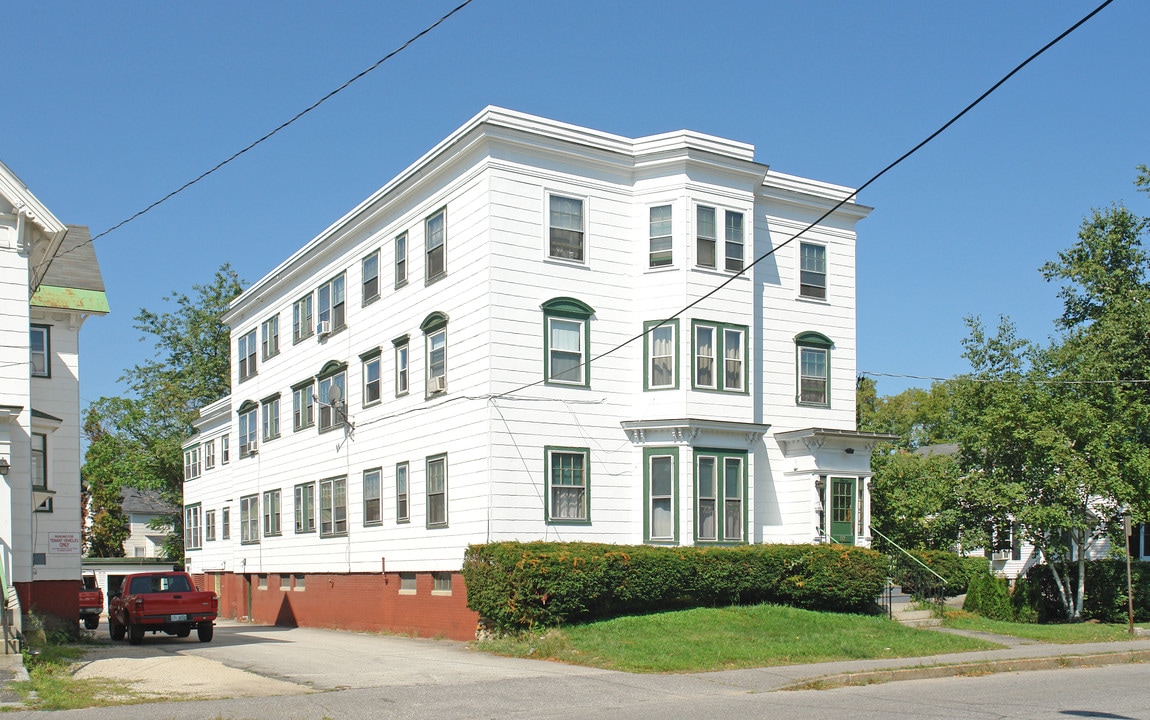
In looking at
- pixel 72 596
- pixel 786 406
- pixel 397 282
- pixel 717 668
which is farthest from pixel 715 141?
pixel 72 596

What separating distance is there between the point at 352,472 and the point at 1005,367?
18.8m

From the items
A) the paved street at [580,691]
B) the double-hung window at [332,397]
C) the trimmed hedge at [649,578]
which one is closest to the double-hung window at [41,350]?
the double-hung window at [332,397]

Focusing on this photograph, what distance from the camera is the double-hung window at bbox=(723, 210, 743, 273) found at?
27234 mm

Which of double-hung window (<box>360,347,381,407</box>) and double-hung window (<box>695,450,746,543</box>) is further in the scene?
double-hung window (<box>360,347,381,407</box>)

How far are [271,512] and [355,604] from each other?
27.3 ft

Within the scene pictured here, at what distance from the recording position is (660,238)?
88.0 ft

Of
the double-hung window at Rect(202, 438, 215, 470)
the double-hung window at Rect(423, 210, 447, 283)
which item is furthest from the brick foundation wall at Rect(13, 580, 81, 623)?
the double-hung window at Rect(202, 438, 215, 470)

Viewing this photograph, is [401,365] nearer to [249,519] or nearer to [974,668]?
[249,519]

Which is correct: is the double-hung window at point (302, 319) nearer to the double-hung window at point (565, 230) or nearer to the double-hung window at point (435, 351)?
the double-hung window at point (435, 351)

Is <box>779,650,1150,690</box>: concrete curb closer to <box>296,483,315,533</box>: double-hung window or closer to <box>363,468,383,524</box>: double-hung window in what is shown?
<box>363,468,383,524</box>: double-hung window

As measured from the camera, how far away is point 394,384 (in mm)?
29578

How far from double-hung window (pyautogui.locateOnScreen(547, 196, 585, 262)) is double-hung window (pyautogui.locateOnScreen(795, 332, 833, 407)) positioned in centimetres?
637

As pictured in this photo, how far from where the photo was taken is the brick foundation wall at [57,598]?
27084 mm

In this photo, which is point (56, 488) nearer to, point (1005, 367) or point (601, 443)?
point (601, 443)
